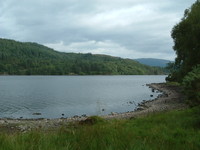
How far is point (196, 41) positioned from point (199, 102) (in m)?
21.9

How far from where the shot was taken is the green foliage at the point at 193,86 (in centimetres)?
1288

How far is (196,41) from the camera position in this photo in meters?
32.8

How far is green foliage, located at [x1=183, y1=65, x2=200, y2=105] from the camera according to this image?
1288 cm

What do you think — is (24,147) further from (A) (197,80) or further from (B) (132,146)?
(A) (197,80)

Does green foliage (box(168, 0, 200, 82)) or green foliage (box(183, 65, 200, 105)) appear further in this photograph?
green foliage (box(168, 0, 200, 82))

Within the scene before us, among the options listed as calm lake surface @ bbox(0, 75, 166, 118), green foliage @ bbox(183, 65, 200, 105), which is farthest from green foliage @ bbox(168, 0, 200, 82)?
green foliage @ bbox(183, 65, 200, 105)

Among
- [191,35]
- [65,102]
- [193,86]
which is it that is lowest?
[65,102]

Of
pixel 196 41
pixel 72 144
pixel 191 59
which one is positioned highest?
pixel 196 41

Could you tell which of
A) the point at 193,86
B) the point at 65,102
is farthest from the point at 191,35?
the point at 65,102

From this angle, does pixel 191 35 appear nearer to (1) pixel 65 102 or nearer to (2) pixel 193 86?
(2) pixel 193 86

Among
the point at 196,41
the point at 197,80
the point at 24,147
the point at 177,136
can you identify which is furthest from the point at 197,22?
the point at 24,147

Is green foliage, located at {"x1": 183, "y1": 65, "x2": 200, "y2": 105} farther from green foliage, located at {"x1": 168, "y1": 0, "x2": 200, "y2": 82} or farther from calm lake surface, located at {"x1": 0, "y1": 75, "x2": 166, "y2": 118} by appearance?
green foliage, located at {"x1": 168, "y1": 0, "x2": 200, "y2": 82}

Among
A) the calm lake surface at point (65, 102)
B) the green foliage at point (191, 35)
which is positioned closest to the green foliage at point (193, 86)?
the calm lake surface at point (65, 102)

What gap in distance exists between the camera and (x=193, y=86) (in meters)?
13.3
